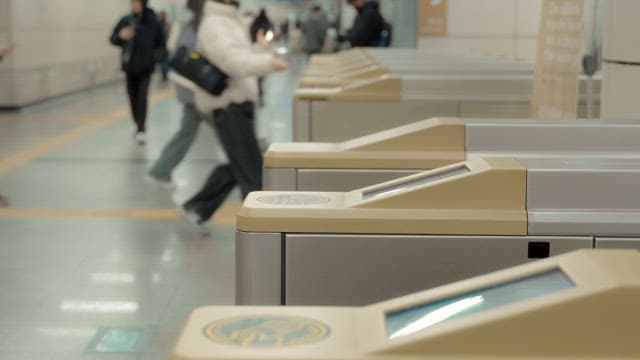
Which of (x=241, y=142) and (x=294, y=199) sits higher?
(x=294, y=199)

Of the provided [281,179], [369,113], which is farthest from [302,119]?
[281,179]

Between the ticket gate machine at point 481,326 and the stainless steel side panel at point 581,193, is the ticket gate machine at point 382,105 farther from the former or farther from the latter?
the ticket gate machine at point 481,326

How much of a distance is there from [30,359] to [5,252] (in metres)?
1.86

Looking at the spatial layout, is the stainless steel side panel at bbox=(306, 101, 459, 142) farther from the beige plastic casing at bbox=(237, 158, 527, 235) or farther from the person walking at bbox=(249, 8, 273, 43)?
the person walking at bbox=(249, 8, 273, 43)

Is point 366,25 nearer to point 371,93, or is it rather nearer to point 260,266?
point 371,93

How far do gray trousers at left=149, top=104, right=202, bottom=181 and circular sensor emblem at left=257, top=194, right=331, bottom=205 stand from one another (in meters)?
4.50

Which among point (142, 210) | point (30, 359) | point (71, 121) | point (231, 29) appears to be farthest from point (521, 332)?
point (71, 121)

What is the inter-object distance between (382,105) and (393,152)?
1.67 m

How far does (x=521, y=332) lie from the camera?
133 centimetres

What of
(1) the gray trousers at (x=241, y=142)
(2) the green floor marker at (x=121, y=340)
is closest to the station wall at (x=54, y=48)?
(1) the gray trousers at (x=241, y=142)

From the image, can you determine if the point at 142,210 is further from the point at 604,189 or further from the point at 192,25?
the point at 604,189

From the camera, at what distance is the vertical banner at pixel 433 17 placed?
11.2 meters

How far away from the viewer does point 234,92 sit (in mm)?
5828

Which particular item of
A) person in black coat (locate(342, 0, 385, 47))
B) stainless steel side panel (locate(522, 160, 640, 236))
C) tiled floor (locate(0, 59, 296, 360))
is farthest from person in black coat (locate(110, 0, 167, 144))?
stainless steel side panel (locate(522, 160, 640, 236))
